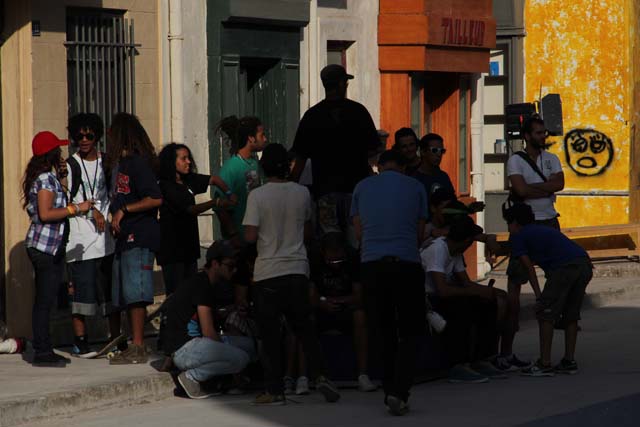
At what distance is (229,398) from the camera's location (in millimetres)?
11773

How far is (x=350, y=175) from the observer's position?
12.4m

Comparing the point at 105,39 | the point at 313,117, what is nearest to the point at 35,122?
the point at 105,39

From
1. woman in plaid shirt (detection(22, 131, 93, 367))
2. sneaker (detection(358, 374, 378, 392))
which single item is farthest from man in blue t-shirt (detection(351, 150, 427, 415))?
woman in plaid shirt (detection(22, 131, 93, 367))

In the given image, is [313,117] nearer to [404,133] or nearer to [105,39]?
[404,133]

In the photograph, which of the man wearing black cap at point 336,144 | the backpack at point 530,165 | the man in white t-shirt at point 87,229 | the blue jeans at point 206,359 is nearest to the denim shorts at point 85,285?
the man in white t-shirt at point 87,229

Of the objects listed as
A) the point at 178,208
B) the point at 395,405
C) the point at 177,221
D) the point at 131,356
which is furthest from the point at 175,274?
the point at 395,405

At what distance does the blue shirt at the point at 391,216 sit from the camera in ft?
36.2

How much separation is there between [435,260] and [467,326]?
1.98ft

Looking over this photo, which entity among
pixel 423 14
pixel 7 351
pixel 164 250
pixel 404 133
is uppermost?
pixel 423 14

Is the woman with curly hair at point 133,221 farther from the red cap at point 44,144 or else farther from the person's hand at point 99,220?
the red cap at point 44,144

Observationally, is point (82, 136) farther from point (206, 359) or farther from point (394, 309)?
point (394, 309)

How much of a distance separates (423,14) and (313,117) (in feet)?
24.4

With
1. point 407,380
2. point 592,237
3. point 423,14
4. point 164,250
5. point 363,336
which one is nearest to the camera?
point 407,380

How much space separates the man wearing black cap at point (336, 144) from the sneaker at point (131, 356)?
165 centimetres
